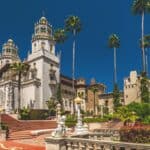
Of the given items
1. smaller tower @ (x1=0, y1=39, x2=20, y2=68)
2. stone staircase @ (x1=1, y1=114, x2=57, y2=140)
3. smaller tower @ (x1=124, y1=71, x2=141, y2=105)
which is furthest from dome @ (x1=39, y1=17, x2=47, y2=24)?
stone staircase @ (x1=1, y1=114, x2=57, y2=140)

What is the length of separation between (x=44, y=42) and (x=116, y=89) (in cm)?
2333

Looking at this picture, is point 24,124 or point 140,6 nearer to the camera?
point 24,124

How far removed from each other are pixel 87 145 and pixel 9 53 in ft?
289

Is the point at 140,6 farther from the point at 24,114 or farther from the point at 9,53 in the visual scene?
the point at 9,53

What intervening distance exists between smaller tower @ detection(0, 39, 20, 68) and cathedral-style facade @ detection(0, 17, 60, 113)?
1805 cm

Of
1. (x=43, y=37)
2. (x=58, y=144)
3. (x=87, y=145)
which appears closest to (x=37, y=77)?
(x=43, y=37)

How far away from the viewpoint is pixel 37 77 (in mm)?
72375

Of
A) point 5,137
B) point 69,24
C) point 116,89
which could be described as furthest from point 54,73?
point 5,137

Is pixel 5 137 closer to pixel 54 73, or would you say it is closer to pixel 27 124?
pixel 27 124

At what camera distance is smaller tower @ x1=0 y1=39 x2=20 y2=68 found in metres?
99.0

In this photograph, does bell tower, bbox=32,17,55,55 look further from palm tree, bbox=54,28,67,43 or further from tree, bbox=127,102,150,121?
tree, bbox=127,102,150,121

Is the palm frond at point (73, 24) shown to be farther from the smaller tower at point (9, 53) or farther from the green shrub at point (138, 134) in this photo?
the green shrub at point (138, 134)

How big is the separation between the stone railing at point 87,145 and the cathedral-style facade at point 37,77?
50527mm

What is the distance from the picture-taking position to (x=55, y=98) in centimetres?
7406
